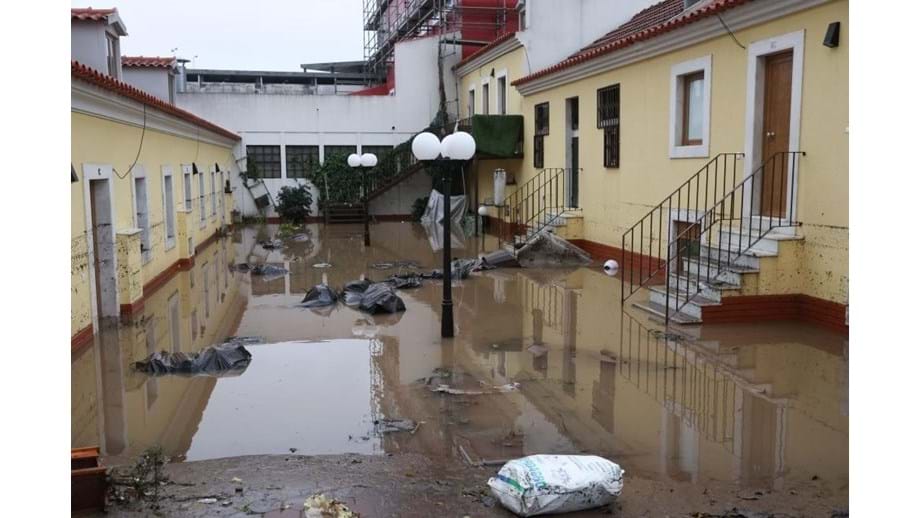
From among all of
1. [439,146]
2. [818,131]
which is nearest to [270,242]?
[439,146]

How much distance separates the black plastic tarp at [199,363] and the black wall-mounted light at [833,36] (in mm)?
7508

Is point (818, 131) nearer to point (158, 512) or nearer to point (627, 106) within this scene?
point (627, 106)

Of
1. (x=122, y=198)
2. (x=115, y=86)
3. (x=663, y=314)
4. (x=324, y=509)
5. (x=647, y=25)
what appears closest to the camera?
(x=324, y=509)

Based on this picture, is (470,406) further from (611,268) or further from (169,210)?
(169,210)

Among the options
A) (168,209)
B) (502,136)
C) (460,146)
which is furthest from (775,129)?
(502,136)

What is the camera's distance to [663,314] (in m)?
9.85

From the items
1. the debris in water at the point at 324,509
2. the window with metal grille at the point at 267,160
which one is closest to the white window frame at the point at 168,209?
the debris in water at the point at 324,509

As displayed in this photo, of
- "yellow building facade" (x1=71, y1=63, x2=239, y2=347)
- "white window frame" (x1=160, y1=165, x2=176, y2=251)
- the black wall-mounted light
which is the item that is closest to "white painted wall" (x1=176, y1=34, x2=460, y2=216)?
"yellow building facade" (x1=71, y1=63, x2=239, y2=347)

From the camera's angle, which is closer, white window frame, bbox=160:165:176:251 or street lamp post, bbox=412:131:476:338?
street lamp post, bbox=412:131:476:338

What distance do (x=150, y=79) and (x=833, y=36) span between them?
18.3 meters

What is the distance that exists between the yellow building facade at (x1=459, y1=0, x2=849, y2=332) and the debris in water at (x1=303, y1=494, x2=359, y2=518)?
664 cm

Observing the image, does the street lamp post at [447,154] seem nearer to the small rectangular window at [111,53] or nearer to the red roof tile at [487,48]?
the small rectangular window at [111,53]

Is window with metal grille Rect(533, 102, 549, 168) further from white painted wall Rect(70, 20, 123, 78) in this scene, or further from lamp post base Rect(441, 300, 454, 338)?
lamp post base Rect(441, 300, 454, 338)

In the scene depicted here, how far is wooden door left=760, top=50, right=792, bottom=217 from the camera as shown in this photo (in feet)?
32.7
